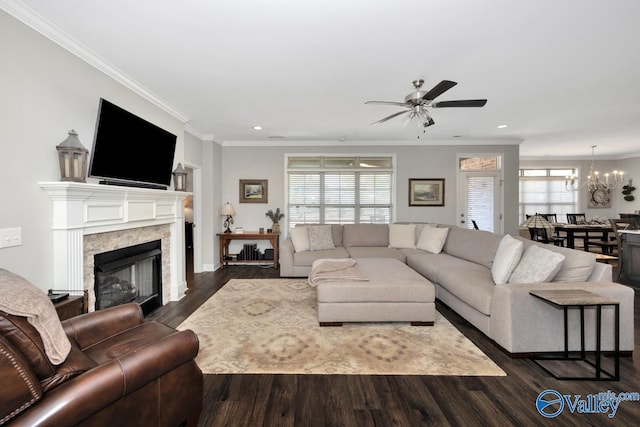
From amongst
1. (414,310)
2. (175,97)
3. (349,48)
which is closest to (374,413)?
(414,310)

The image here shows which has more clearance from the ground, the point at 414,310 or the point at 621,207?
the point at 621,207

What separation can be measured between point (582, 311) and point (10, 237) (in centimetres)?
413

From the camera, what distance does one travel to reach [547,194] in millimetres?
8641

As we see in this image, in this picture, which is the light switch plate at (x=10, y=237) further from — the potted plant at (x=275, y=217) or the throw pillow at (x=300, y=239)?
the potted plant at (x=275, y=217)

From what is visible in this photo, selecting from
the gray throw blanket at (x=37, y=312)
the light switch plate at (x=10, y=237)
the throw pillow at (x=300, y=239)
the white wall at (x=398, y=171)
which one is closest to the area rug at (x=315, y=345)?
the gray throw blanket at (x=37, y=312)

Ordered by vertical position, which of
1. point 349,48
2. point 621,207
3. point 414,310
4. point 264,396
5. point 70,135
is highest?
point 349,48

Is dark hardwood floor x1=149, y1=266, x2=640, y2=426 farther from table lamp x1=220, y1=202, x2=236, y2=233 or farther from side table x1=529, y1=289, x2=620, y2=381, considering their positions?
table lamp x1=220, y1=202, x2=236, y2=233

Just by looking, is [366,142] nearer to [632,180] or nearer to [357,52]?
[357,52]

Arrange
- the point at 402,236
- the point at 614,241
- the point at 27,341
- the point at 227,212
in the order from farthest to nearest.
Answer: the point at 614,241
the point at 227,212
the point at 402,236
the point at 27,341

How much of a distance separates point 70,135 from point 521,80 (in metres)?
4.43

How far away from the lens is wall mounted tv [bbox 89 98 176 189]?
255 cm

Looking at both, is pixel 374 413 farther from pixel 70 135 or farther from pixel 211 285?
pixel 211 285

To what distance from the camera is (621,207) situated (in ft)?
27.6

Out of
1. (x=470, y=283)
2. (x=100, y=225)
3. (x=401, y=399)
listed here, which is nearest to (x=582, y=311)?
(x=470, y=283)
